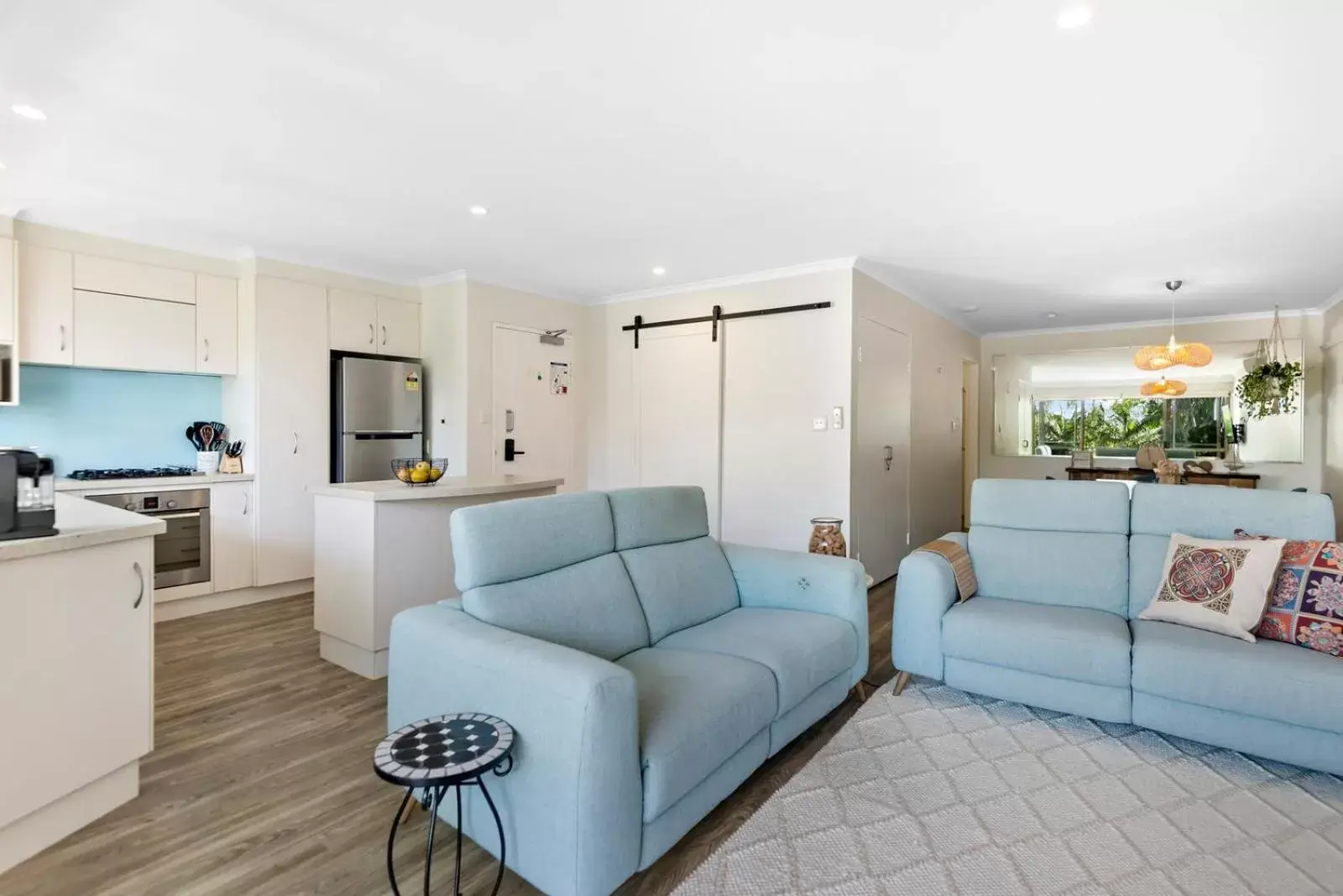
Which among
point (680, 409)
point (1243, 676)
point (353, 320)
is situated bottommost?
point (1243, 676)

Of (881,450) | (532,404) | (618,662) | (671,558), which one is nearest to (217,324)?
(532,404)

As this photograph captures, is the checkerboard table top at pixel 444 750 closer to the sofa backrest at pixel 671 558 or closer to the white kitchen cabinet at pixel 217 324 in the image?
the sofa backrest at pixel 671 558

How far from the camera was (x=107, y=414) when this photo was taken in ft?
14.0

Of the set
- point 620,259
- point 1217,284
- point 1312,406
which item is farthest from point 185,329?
point 1312,406

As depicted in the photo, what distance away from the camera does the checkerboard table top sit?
1371 mm

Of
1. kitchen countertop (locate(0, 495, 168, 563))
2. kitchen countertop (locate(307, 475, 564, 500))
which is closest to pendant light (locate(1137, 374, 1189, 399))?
kitchen countertop (locate(307, 475, 564, 500))

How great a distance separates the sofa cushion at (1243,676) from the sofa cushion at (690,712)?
58.9 inches

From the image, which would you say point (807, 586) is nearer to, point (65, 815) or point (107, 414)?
point (65, 815)

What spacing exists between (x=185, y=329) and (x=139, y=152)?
5.77 ft

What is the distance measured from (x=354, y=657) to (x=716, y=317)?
11.5ft

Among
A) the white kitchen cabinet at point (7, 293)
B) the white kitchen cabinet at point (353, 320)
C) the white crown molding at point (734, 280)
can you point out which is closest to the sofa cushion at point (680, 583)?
the white crown molding at point (734, 280)

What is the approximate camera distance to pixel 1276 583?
252 cm

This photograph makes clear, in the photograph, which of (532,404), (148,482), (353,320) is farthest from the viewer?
(532,404)

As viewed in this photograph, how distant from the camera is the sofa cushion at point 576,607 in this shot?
205cm
